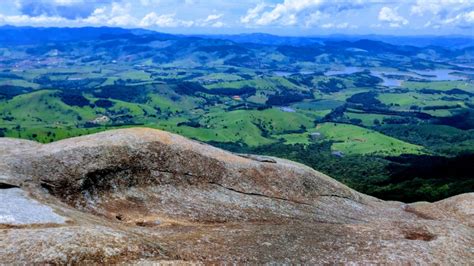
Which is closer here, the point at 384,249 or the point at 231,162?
the point at 384,249

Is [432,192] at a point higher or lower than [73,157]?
lower

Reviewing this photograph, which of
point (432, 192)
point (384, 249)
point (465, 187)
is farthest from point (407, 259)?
point (465, 187)

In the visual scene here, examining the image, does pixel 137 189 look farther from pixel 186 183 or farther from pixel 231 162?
pixel 231 162

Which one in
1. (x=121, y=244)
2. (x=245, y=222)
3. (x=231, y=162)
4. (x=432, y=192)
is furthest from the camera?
(x=432, y=192)

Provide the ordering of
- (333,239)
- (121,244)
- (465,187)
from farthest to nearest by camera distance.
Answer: (465,187) → (333,239) → (121,244)

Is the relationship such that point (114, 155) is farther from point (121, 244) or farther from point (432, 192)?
point (432, 192)

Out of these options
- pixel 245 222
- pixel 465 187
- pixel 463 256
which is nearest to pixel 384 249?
pixel 463 256

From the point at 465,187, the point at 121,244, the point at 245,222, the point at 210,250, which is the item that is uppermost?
the point at 121,244
